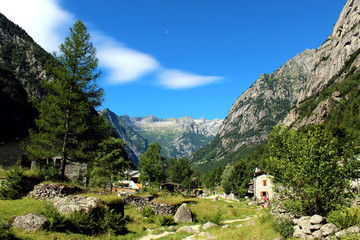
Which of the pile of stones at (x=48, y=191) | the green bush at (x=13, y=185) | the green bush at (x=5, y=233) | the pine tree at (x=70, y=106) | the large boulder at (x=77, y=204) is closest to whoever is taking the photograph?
the green bush at (x=5, y=233)

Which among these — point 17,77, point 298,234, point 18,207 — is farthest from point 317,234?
point 17,77

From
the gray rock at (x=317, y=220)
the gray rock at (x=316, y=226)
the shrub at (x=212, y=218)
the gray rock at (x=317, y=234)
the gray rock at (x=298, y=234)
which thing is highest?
the gray rock at (x=317, y=220)

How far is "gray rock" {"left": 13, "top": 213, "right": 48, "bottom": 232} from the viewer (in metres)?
14.0

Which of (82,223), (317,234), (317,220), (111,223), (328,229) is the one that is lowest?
(111,223)

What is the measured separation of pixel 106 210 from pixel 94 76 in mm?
14258

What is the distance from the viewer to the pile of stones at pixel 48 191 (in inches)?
804

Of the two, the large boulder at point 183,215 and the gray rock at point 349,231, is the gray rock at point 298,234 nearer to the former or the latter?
the gray rock at point 349,231

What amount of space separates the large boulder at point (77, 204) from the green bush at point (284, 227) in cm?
1353

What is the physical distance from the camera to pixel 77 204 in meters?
18.1

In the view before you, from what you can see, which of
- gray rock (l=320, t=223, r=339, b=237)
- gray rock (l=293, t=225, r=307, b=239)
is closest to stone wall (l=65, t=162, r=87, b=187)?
gray rock (l=293, t=225, r=307, b=239)

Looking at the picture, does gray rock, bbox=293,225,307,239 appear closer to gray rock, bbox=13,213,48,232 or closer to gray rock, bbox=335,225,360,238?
gray rock, bbox=335,225,360,238

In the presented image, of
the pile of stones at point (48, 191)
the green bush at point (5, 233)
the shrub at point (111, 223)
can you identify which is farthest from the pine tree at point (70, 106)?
the green bush at point (5, 233)

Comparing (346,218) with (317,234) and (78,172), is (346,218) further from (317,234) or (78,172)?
(78,172)

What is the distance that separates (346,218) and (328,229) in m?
Result: 1.21
